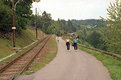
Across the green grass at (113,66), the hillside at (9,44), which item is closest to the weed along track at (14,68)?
the hillside at (9,44)

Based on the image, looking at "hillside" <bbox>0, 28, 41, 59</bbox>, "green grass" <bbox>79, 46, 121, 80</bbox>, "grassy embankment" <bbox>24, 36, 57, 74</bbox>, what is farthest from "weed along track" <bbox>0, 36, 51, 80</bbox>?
"green grass" <bbox>79, 46, 121, 80</bbox>

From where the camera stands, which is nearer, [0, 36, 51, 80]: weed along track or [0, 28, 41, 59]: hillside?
[0, 36, 51, 80]: weed along track

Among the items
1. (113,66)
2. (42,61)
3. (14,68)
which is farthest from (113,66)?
(14,68)

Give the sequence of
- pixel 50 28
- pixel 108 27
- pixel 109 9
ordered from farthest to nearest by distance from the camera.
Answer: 1. pixel 50 28
2. pixel 108 27
3. pixel 109 9

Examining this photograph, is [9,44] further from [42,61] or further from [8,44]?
[42,61]

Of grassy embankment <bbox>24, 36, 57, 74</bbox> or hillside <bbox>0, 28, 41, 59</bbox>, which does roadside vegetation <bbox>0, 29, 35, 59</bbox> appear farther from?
grassy embankment <bbox>24, 36, 57, 74</bbox>

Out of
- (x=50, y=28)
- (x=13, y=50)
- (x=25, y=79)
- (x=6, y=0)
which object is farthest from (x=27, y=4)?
(x=50, y=28)

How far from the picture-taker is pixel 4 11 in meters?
20.8

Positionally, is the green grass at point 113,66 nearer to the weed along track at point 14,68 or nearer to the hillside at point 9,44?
the weed along track at point 14,68

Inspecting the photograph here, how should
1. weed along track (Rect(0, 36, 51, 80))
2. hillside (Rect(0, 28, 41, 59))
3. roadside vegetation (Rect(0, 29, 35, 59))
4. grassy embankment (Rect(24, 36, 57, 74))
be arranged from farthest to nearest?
hillside (Rect(0, 28, 41, 59))
roadside vegetation (Rect(0, 29, 35, 59))
grassy embankment (Rect(24, 36, 57, 74))
weed along track (Rect(0, 36, 51, 80))

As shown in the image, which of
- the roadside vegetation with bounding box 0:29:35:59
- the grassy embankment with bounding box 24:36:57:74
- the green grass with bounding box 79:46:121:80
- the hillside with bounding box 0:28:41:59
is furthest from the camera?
the hillside with bounding box 0:28:41:59

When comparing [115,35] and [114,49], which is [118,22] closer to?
[115,35]

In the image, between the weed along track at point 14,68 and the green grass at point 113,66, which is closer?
the green grass at point 113,66

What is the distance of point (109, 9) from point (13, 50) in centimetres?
1296
